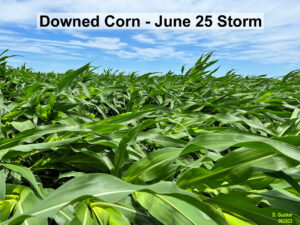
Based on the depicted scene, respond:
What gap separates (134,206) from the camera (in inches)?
20.0

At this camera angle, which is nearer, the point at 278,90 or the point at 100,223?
the point at 100,223

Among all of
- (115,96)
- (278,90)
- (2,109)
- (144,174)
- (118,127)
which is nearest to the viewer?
(144,174)

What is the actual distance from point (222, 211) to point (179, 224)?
13 cm

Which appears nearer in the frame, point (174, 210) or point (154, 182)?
point (174, 210)

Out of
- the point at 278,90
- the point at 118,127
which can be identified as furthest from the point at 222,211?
the point at 278,90

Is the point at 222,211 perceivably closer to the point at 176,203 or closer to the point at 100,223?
the point at 176,203

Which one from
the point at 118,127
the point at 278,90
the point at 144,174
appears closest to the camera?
the point at 144,174

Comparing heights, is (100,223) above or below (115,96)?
below

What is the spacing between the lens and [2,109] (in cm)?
103

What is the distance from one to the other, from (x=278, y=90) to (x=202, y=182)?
171 centimetres

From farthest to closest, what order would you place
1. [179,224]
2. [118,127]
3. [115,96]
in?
[115,96]
[118,127]
[179,224]

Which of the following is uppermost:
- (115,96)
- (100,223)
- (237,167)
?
(115,96)

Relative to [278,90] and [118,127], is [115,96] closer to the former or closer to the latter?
[118,127]

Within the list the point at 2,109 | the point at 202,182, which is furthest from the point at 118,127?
the point at 2,109
